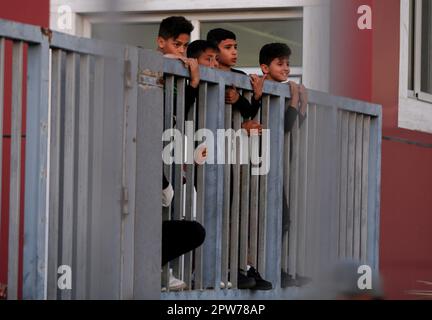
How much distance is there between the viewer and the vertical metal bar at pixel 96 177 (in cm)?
501

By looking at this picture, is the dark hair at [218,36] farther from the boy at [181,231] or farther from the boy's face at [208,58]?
the boy at [181,231]

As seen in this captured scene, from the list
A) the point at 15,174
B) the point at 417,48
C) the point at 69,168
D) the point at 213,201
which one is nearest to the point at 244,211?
the point at 213,201

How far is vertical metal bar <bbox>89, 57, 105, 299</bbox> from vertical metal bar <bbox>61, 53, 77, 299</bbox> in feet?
0.41

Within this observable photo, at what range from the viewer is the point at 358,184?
689 centimetres

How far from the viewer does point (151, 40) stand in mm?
9562

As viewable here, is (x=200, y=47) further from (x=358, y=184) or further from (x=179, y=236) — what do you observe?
(x=179, y=236)

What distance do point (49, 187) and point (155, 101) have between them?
2.29 feet

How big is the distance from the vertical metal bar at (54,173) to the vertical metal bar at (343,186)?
2.16m

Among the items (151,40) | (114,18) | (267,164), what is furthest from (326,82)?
(114,18)

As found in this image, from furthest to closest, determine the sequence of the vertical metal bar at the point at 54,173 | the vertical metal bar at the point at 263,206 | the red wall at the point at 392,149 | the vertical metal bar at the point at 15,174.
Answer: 1. the red wall at the point at 392,149
2. the vertical metal bar at the point at 263,206
3. the vertical metal bar at the point at 54,173
4. the vertical metal bar at the point at 15,174

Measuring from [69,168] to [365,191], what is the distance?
247cm

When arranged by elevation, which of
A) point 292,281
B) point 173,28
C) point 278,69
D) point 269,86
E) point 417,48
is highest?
point 417,48

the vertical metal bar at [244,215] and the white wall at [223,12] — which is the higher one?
the white wall at [223,12]

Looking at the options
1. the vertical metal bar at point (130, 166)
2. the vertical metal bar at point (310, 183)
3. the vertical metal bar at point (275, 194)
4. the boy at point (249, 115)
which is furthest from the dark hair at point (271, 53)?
the vertical metal bar at point (130, 166)
